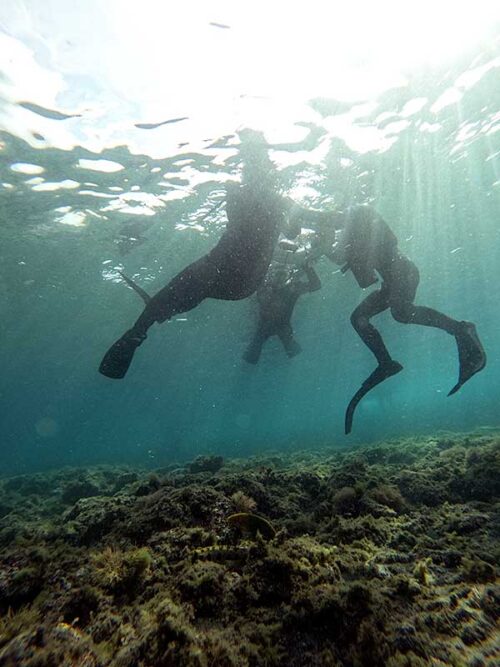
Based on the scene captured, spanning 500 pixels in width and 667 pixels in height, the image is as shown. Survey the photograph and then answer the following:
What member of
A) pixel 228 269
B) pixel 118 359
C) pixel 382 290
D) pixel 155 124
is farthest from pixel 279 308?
pixel 118 359

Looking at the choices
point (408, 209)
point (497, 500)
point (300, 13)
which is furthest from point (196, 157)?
point (497, 500)

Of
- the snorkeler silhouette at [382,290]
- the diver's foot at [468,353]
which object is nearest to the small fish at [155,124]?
the snorkeler silhouette at [382,290]

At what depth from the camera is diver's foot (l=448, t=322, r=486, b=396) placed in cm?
552

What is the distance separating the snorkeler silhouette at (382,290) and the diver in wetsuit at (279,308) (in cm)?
551

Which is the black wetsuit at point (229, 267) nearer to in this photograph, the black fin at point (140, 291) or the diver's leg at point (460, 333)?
the black fin at point (140, 291)

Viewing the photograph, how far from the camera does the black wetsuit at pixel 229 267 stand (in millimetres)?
5969

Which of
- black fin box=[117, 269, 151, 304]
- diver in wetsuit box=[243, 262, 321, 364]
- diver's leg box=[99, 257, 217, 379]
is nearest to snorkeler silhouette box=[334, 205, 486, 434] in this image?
diver's leg box=[99, 257, 217, 379]

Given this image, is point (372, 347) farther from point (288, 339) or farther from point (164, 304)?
point (288, 339)

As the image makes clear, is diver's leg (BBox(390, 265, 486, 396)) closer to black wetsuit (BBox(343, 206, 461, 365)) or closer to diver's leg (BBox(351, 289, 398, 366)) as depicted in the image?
black wetsuit (BBox(343, 206, 461, 365))

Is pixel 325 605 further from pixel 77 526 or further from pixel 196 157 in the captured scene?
pixel 196 157

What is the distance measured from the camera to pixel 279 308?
13281mm

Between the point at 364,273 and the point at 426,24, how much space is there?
644 cm

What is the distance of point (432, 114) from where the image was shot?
1050 cm

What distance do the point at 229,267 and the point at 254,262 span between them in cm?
46
